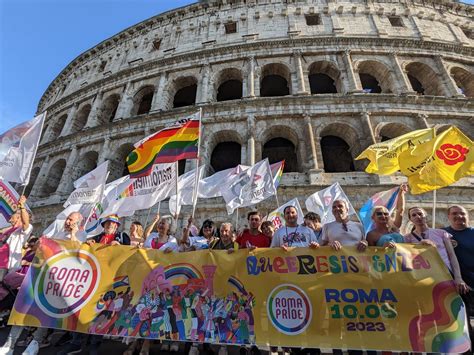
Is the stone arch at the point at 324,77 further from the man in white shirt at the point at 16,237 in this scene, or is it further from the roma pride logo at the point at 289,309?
the man in white shirt at the point at 16,237

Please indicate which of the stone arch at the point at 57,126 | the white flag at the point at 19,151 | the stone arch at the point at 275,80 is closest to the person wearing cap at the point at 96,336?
the white flag at the point at 19,151

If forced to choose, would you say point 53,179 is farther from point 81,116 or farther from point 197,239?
point 197,239

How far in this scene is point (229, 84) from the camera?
1836cm

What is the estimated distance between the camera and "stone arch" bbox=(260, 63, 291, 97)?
53.4 ft

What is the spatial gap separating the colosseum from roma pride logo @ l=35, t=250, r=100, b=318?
24.4 ft

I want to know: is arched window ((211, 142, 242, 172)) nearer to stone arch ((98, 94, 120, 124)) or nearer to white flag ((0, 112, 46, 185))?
stone arch ((98, 94, 120, 124))

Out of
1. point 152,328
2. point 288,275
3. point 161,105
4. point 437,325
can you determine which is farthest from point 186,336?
point 161,105

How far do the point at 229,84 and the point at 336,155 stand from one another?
30.1 ft

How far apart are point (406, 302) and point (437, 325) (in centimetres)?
38

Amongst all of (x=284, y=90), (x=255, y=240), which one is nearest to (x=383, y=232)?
(x=255, y=240)

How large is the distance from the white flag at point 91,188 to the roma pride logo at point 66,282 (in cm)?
454

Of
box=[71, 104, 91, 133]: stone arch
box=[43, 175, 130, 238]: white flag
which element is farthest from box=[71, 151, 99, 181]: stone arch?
box=[43, 175, 130, 238]: white flag

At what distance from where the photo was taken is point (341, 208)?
4.01m

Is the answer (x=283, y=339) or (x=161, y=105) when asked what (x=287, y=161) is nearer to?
(x=161, y=105)
